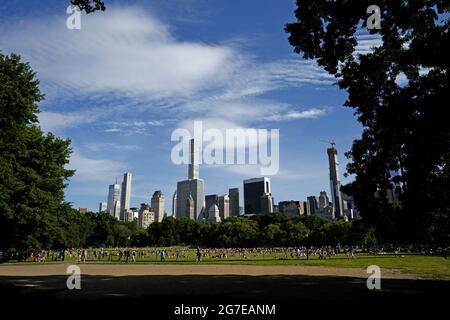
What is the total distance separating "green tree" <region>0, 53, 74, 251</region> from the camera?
97.3 feet

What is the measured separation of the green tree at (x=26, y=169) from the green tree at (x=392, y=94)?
24.4 m

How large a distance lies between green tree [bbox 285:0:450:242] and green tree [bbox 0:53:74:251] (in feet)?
80.0

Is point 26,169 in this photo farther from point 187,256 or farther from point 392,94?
point 392,94

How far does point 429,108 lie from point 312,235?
93.7 meters

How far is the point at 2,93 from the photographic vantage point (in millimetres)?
27766

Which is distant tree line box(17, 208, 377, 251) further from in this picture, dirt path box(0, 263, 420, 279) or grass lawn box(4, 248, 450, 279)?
dirt path box(0, 263, 420, 279)

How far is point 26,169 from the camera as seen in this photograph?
4203cm

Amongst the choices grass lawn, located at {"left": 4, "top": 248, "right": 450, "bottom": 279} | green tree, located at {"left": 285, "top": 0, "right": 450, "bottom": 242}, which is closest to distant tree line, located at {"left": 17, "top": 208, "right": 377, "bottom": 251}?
grass lawn, located at {"left": 4, "top": 248, "right": 450, "bottom": 279}

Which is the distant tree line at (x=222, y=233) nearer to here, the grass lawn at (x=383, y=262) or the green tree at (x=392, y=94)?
the grass lawn at (x=383, y=262)

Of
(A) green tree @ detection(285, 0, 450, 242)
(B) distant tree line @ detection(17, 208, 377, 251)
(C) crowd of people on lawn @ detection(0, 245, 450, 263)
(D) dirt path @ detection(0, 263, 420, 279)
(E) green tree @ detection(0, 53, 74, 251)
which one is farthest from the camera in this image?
(B) distant tree line @ detection(17, 208, 377, 251)

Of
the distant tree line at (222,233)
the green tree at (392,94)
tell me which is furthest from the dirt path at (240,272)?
the distant tree line at (222,233)

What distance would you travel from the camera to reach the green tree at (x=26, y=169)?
97.3ft

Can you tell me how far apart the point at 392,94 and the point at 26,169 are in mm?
39802
